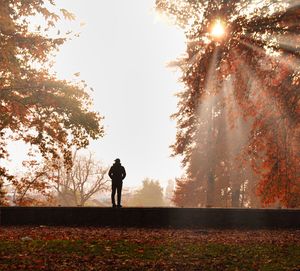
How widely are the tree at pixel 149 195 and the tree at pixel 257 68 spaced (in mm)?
43959

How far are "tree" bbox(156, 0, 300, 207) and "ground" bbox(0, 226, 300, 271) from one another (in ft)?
13.2

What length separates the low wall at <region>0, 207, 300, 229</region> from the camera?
15.1m

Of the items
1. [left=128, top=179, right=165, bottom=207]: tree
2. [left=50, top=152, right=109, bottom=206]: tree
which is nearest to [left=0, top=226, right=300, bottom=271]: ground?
[left=50, top=152, right=109, bottom=206]: tree

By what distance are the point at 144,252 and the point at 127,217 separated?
20.3 feet

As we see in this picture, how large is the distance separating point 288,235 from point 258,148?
405cm

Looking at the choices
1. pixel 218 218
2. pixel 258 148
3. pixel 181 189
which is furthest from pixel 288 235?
pixel 181 189

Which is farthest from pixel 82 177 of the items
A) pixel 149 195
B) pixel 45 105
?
pixel 45 105

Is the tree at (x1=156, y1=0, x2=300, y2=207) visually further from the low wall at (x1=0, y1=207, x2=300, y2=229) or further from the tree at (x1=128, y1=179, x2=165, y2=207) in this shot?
the tree at (x1=128, y1=179, x2=165, y2=207)

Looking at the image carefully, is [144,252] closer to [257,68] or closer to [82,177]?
[257,68]

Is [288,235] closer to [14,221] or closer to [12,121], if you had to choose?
[14,221]

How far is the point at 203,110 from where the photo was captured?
2702 centimetres

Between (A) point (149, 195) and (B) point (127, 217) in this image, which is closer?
(B) point (127, 217)

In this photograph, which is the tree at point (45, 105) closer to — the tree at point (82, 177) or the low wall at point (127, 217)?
the low wall at point (127, 217)

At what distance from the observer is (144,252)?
9047 mm
